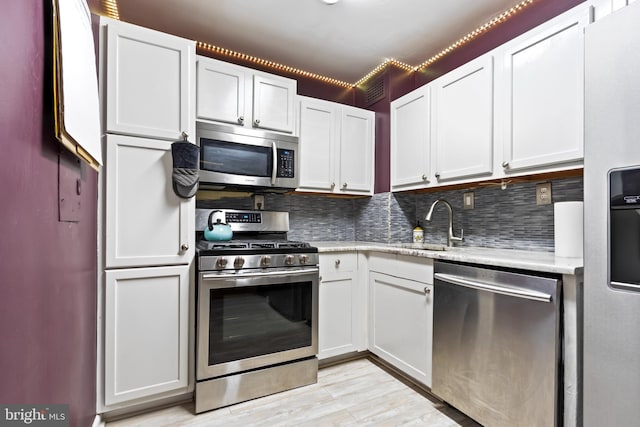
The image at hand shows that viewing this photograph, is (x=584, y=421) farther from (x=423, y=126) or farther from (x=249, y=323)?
(x=423, y=126)

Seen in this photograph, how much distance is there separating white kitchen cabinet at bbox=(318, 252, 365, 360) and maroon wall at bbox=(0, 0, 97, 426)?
144 cm

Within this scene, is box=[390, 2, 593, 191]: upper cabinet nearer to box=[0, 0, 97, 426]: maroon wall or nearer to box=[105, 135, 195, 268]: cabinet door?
box=[105, 135, 195, 268]: cabinet door

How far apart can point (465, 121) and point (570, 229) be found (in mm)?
893

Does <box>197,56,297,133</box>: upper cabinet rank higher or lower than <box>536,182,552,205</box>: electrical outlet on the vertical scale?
higher

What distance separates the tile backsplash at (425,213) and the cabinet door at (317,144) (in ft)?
0.95

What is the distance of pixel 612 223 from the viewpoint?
1.04 metres

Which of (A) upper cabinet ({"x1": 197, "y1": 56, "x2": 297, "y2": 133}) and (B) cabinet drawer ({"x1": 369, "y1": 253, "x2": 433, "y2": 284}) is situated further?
(A) upper cabinet ({"x1": 197, "y1": 56, "x2": 297, "y2": 133})

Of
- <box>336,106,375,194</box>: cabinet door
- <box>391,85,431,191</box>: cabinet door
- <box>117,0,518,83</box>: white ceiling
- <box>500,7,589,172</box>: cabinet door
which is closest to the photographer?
<box>500,7,589,172</box>: cabinet door

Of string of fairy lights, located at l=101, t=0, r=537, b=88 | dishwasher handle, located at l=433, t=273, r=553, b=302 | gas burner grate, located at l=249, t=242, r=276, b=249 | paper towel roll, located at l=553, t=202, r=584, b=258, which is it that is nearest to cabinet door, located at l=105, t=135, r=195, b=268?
gas burner grate, located at l=249, t=242, r=276, b=249

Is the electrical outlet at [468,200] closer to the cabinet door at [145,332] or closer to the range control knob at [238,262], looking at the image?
the range control knob at [238,262]

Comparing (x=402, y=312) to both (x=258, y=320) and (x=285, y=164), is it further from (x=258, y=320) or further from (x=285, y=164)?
(x=285, y=164)

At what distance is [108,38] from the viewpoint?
158 cm

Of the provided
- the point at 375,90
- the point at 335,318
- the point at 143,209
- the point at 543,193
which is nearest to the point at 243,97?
the point at 143,209

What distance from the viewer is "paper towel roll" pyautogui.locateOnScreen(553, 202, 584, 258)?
58.0 inches
